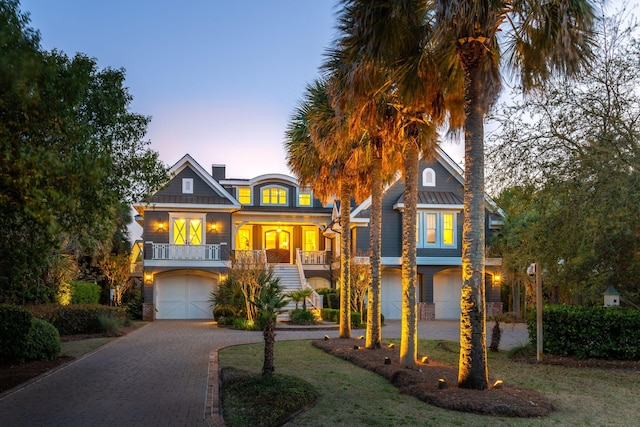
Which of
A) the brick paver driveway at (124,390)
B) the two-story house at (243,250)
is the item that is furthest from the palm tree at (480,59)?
the two-story house at (243,250)

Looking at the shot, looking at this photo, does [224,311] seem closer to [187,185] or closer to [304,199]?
[187,185]

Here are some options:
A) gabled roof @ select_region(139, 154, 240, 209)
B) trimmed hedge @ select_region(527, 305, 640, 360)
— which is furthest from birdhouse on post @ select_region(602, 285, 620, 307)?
gabled roof @ select_region(139, 154, 240, 209)

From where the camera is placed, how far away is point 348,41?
455 inches

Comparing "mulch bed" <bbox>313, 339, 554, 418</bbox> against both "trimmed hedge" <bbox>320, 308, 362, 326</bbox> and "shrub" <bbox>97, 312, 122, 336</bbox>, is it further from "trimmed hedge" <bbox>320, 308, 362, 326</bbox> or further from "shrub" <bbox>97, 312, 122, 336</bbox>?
"trimmed hedge" <bbox>320, 308, 362, 326</bbox>

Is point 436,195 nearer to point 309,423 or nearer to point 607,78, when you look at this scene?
point 607,78

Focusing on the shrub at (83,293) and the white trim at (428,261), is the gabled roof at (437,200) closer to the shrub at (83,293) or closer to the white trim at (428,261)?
the white trim at (428,261)

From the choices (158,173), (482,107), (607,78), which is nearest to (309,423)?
(482,107)

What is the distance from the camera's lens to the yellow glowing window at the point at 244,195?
121 feet

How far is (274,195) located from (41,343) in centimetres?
2256

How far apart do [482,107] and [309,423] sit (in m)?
5.95

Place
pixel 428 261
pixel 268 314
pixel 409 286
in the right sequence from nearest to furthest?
1. pixel 409 286
2. pixel 268 314
3. pixel 428 261

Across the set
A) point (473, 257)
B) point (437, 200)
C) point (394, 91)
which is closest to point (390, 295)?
point (437, 200)

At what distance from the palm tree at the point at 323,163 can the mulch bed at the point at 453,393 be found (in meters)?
5.65

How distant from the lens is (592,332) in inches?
561
